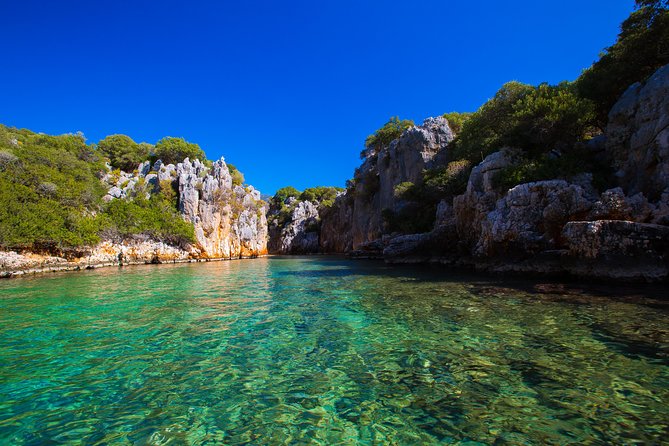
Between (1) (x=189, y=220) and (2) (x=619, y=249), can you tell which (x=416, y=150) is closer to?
(2) (x=619, y=249)

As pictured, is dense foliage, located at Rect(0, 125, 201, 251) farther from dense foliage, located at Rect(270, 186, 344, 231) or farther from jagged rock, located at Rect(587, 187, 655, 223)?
dense foliage, located at Rect(270, 186, 344, 231)

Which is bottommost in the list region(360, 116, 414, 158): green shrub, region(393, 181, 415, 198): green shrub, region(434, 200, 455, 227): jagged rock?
region(434, 200, 455, 227): jagged rock

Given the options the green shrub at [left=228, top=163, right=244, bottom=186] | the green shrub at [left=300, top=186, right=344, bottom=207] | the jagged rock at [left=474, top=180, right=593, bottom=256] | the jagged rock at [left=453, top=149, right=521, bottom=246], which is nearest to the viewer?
the jagged rock at [left=474, top=180, right=593, bottom=256]

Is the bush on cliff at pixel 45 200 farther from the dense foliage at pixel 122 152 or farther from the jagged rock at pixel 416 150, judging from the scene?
the jagged rock at pixel 416 150

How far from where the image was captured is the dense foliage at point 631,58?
18875 mm

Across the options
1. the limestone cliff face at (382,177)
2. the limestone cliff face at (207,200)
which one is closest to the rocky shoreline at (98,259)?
the limestone cliff face at (207,200)

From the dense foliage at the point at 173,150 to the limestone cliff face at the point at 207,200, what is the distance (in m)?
5.60

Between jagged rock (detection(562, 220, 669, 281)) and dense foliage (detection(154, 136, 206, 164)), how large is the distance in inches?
2652

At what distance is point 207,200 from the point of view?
2226 inches

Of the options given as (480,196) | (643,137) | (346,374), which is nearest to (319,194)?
(480,196)

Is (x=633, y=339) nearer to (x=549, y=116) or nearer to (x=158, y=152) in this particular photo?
(x=549, y=116)

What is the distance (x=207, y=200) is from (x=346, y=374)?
56381mm

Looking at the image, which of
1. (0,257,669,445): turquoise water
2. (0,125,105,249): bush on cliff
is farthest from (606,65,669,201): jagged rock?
(0,125,105,249): bush on cliff

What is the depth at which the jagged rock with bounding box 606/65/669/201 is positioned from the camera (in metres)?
14.0
